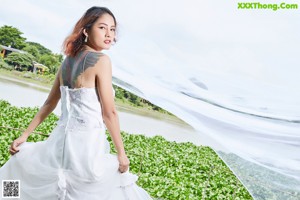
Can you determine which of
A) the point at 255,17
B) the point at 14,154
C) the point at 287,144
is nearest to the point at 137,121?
the point at 255,17

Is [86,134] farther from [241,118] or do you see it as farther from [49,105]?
[241,118]

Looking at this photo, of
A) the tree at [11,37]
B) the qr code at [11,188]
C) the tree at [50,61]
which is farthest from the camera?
the tree at [50,61]

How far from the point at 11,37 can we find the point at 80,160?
453 centimetres

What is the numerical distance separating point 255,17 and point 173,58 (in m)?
0.79

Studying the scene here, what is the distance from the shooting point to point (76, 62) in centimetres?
157

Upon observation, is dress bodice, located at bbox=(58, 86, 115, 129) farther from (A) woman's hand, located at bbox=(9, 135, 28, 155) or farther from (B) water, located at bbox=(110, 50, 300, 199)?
(B) water, located at bbox=(110, 50, 300, 199)

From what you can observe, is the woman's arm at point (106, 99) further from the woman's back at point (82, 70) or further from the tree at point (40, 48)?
the tree at point (40, 48)

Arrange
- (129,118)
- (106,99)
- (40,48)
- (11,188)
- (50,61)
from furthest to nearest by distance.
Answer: (50,61) → (40,48) → (129,118) → (11,188) → (106,99)

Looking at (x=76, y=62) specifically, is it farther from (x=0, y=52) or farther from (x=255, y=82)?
(x=0, y=52)

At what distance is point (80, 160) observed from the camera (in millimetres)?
1555

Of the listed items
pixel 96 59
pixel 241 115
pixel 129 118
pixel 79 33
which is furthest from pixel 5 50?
pixel 96 59

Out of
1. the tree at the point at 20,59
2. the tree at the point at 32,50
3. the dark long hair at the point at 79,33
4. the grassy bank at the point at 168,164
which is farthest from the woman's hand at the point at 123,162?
the tree at the point at 20,59

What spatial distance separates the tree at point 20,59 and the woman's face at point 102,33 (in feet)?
14.5

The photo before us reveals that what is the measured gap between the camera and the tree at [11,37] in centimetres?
568
